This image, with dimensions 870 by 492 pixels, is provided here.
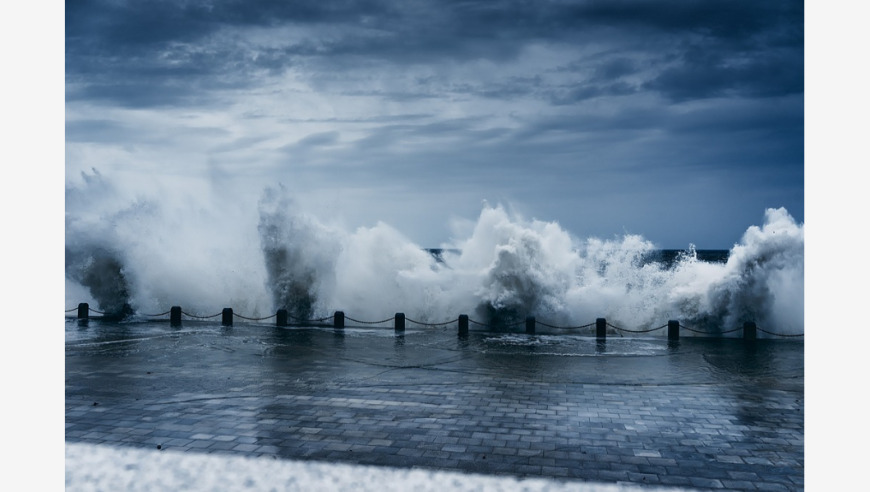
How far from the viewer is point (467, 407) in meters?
7.11

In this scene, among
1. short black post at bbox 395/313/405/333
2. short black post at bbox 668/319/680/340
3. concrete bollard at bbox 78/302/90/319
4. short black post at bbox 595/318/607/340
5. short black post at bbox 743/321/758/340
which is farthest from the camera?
concrete bollard at bbox 78/302/90/319

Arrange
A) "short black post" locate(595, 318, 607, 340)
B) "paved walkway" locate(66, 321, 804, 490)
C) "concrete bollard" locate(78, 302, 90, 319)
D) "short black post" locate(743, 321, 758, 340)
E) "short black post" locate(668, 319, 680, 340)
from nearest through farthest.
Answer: "paved walkway" locate(66, 321, 804, 490) < "short black post" locate(668, 319, 680, 340) < "short black post" locate(743, 321, 758, 340) < "short black post" locate(595, 318, 607, 340) < "concrete bollard" locate(78, 302, 90, 319)

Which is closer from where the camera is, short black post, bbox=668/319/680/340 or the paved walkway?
the paved walkway

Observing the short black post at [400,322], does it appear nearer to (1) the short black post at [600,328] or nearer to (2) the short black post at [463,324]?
(2) the short black post at [463,324]

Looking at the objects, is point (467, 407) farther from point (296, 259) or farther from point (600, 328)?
point (296, 259)

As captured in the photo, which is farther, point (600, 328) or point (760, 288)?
point (760, 288)

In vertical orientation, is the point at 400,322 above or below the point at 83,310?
below

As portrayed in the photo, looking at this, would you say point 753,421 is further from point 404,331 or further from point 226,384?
point 404,331

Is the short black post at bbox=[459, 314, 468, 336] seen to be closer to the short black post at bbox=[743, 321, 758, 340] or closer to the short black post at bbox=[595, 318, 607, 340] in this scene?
the short black post at bbox=[595, 318, 607, 340]

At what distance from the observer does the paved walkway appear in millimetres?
5242

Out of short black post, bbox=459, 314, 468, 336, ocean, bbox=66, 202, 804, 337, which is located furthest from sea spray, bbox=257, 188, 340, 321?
short black post, bbox=459, 314, 468, 336

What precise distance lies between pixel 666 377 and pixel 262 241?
1604cm

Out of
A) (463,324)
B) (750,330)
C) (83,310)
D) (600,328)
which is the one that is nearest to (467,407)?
(463,324)

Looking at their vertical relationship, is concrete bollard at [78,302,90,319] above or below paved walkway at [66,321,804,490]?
above
